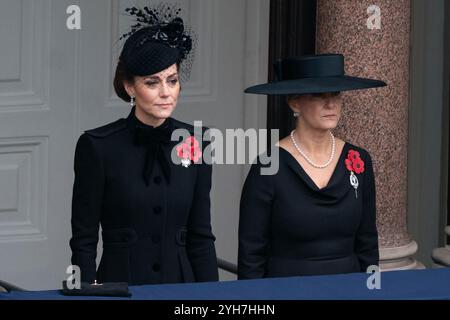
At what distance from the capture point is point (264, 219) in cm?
482

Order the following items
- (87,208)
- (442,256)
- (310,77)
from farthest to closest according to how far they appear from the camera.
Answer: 1. (442,256)
2. (310,77)
3. (87,208)

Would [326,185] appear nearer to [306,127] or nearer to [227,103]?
[306,127]

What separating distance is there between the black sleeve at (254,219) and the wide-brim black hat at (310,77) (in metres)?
0.30

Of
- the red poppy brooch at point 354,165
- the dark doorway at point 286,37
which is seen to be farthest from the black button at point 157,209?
the dark doorway at point 286,37

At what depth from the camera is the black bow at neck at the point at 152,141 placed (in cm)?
472

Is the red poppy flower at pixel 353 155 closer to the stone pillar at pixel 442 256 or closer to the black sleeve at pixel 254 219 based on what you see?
the black sleeve at pixel 254 219

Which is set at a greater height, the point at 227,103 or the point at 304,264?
the point at 227,103

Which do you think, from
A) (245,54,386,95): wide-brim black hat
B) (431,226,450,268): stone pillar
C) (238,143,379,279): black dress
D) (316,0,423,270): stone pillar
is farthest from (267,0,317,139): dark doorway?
(238,143,379,279): black dress

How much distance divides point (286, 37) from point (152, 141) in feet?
7.40

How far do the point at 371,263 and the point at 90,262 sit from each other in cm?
103

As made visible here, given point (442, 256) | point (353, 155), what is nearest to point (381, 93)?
point (442, 256)

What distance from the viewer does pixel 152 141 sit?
4.74 metres

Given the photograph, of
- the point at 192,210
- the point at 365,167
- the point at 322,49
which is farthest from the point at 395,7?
the point at 192,210

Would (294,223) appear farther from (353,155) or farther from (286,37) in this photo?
(286,37)
